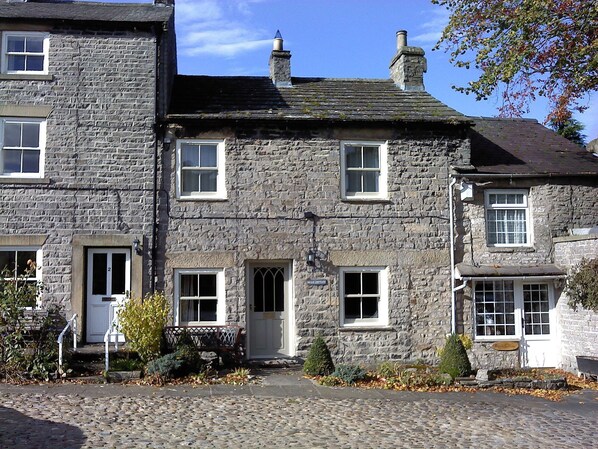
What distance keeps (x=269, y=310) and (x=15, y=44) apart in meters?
8.75

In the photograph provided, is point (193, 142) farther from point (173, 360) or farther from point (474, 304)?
point (474, 304)

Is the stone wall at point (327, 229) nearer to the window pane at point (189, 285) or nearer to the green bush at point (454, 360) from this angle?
the window pane at point (189, 285)

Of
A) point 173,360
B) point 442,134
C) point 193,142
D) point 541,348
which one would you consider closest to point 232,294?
point 173,360

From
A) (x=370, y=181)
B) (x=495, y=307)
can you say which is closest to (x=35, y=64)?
(x=370, y=181)

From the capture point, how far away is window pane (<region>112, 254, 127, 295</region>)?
49.2 ft

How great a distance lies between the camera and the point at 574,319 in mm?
15289

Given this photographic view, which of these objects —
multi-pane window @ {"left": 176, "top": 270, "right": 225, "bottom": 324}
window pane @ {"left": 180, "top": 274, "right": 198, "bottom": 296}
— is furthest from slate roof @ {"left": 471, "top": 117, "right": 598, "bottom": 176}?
window pane @ {"left": 180, "top": 274, "right": 198, "bottom": 296}

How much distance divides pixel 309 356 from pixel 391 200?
435cm

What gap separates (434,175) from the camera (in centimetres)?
1600

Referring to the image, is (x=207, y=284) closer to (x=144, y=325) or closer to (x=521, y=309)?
(x=144, y=325)

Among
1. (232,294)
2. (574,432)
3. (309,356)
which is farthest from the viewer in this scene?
(232,294)

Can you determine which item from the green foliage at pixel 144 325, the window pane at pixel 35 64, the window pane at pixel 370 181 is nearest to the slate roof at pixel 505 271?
the window pane at pixel 370 181

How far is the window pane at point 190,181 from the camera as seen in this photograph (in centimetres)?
1541

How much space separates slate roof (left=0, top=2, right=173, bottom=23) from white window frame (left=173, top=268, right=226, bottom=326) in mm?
6029
